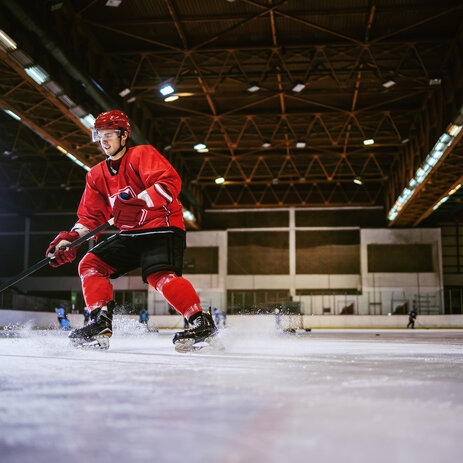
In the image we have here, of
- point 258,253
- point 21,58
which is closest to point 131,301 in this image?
point 258,253

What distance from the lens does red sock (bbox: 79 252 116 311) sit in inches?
195

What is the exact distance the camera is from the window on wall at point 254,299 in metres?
39.1

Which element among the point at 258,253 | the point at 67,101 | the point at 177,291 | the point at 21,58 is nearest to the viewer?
the point at 177,291

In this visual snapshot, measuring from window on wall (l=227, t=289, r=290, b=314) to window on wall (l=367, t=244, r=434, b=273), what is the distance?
261 inches

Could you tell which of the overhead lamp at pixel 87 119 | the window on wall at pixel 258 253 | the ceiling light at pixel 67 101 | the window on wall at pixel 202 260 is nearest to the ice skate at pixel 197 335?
the ceiling light at pixel 67 101

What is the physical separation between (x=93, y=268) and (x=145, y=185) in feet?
2.99

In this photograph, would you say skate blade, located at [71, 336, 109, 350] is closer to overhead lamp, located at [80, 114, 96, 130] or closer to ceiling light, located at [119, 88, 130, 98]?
overhead lamp, located at [80, 114, 96, 130]

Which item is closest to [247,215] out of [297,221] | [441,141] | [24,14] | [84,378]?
[297,221]

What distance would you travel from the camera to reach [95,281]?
5.04 metres

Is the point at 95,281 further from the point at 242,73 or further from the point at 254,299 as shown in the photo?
the point at 254,299

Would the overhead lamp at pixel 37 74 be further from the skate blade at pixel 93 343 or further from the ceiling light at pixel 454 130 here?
the ceiling light at pixel 454 130

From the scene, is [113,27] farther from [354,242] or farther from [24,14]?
[354,242]

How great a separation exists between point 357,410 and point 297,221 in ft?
129

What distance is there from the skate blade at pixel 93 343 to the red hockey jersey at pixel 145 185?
3.31 feet
